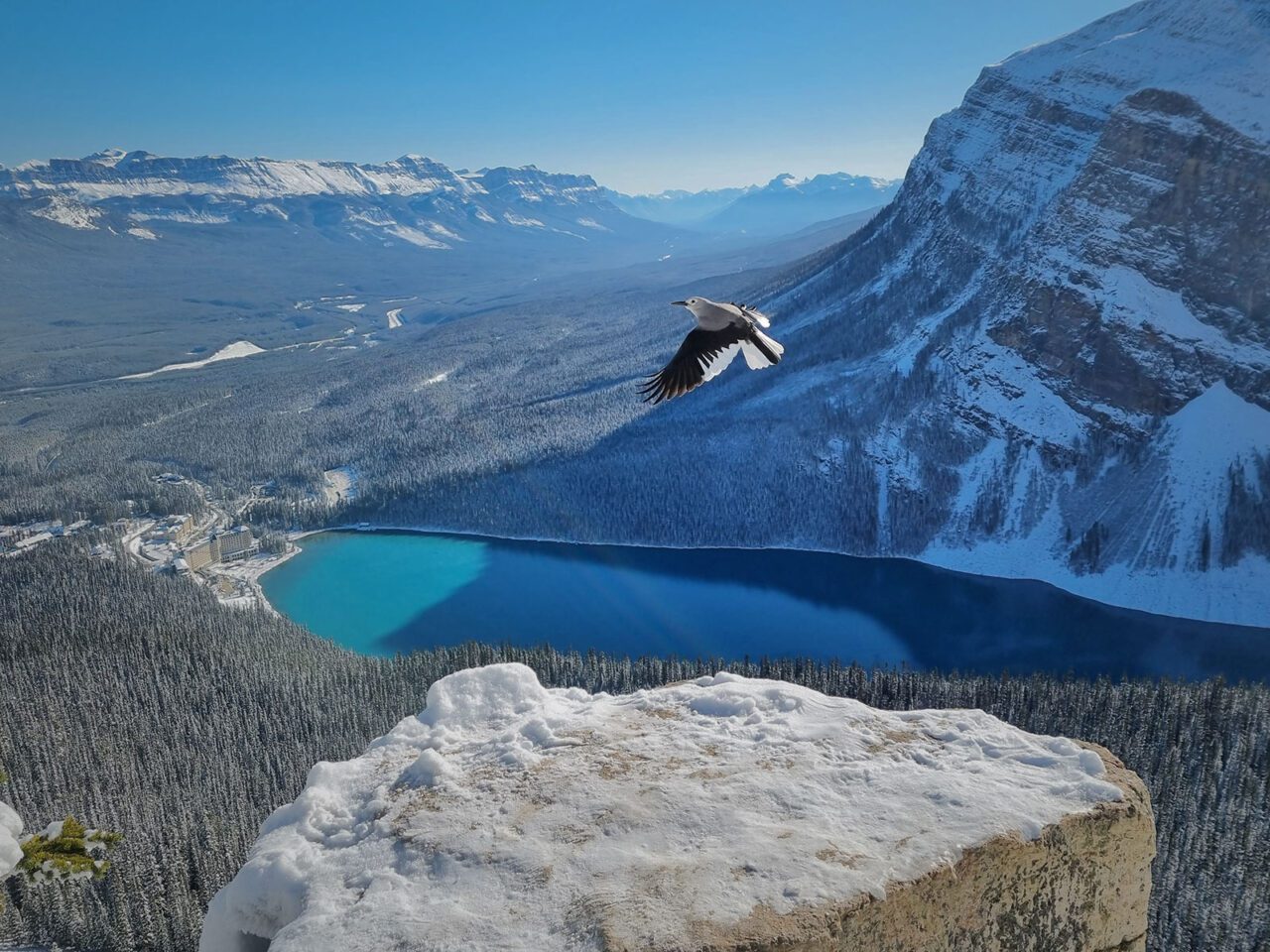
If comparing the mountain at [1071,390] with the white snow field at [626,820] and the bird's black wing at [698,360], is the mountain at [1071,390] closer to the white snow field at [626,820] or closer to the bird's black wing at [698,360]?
the bird's black wing at [698,360]

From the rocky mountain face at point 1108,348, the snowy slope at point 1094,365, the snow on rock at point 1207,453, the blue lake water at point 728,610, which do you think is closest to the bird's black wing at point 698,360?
the blue lake water at point 728,610

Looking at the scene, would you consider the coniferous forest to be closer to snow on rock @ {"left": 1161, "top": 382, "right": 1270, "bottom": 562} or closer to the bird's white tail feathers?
the bird's white tail feathers

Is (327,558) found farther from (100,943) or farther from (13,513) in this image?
(100,943)

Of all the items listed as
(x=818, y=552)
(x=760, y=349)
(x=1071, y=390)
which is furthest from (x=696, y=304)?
(x=1071, y=390)

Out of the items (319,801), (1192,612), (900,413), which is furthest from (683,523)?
(319,801)

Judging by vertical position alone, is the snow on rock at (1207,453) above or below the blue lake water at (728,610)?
above

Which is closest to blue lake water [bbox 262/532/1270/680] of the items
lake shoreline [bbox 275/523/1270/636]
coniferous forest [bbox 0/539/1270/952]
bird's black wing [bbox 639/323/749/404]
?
lake shoreline [bbox 275/523/1270/636]

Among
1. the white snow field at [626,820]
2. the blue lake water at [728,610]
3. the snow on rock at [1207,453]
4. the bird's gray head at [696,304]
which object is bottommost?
the blue lake water at [728,610]
